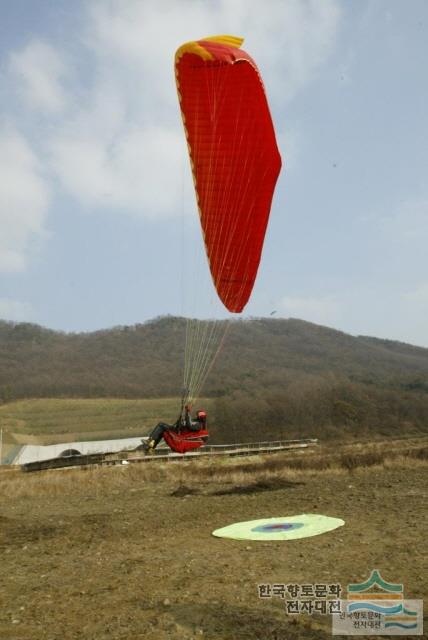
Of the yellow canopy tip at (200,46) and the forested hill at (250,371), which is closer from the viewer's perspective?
the yellow canopy tip at (200,46)

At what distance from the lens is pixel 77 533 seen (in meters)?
9.20

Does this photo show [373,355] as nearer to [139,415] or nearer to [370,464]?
[139,415]

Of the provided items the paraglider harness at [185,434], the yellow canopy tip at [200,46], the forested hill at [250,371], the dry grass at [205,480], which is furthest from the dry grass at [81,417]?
the yellow canopy tip at [200,46]

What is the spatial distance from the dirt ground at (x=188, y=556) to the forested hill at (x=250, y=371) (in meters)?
29.0

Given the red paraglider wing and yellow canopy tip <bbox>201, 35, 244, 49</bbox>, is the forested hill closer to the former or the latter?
the red paraglider wing

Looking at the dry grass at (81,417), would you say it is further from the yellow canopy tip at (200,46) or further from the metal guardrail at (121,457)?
the yellow canopy tip at (200,46)

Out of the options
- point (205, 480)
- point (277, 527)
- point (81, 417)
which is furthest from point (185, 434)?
point (81, 417)

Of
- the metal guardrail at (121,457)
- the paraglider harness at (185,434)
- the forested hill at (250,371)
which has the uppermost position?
the forested hill at (250,371)

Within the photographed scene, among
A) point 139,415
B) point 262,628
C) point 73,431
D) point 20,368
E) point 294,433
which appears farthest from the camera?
point 20,368

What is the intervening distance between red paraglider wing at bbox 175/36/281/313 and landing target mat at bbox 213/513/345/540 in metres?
4.07

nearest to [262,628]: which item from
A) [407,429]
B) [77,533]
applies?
[77,533]

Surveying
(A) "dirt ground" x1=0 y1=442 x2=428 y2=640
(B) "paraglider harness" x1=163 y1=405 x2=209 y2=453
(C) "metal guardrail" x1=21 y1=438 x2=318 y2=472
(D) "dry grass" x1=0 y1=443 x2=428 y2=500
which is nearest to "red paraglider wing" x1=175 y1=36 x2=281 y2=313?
(B) "paraglider harness" x1=163 y1=405 x2=209 y2=453

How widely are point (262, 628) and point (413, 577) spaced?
2.32 m

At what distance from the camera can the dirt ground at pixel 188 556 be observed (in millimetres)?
5328
